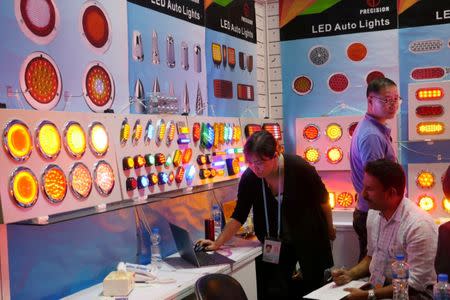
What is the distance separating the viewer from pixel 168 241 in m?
3.88

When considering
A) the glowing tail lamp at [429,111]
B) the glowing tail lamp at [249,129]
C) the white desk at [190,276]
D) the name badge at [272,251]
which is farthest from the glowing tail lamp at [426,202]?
the name badge at [272,251]

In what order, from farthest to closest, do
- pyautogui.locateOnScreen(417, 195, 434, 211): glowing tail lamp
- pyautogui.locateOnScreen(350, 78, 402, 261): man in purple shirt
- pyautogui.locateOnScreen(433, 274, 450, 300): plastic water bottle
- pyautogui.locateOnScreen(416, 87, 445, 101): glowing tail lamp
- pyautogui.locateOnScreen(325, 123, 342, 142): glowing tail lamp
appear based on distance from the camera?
pyautogui.locateOnScreen(325, 123, 342, 142): glowing tail lamp, pyautogui.locateOnScreen(417, 195, 434, 211): glowing tail lamp, pyautogui.locateOnScreen(416, 87, 445, 101): glowing tail lamp, pyautogui.locateOnScreen(350, 78, 402, 261): man in purple shirt, pyautogui.locateOnScreen(433, 274, 450, 300): plastic water bottle

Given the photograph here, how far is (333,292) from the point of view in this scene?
2803mm

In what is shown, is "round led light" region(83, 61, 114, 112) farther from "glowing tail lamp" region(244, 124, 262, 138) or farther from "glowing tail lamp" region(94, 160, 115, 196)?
"glowing tail lamp" region(244, 124, 262, 138)

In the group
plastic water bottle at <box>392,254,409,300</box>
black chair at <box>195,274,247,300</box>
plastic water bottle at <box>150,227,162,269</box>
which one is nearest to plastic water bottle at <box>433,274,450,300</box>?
plastic water bottle at <box>392,254,409,300</box>

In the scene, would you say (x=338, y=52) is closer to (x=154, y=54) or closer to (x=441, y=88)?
(x=441, y=88)

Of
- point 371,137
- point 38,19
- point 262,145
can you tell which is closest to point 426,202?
point 371,137

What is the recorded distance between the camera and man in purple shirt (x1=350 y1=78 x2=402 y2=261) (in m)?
3.97

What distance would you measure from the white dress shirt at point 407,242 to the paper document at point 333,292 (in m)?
0.10

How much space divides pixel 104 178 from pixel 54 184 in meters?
0.40

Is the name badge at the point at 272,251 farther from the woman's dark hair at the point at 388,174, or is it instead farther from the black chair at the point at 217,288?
the woman's dark hair at the point at 388,174

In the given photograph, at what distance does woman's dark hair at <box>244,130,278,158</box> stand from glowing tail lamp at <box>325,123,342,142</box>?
2.07 m

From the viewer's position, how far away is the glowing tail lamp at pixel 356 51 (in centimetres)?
552

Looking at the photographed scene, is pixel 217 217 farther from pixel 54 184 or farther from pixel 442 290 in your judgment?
pixel 442 290
